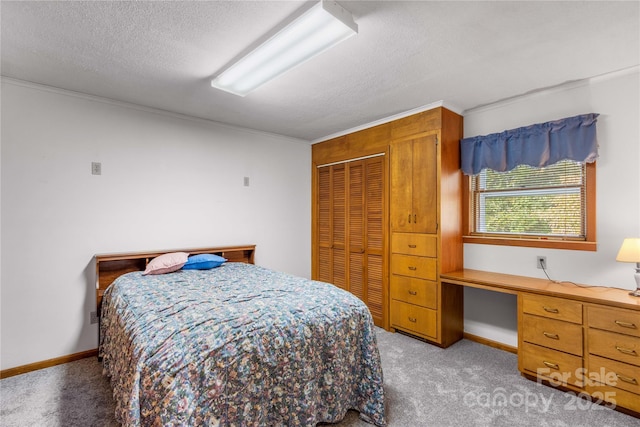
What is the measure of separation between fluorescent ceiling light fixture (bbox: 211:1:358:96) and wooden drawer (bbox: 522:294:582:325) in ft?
7.96

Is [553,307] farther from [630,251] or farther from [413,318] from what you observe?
[413,318]

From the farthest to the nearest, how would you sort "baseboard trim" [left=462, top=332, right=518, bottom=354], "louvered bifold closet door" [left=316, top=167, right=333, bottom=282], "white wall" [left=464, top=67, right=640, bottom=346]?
"louvered bifold closet door" [left=316, top=167, right=333, bottom=282]
"baseboard trim" [left=462, top=332, right=518, bottom=354]
"white wall" [left=464, top=67, right=640, bottom=346]

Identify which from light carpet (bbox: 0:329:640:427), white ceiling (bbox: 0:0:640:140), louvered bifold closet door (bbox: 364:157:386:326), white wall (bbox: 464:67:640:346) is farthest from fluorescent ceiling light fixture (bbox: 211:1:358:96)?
light carpet (bbox: 0:329:640:427)

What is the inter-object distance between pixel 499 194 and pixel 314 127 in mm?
2305

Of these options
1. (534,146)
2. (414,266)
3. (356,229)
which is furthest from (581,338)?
(356,229)

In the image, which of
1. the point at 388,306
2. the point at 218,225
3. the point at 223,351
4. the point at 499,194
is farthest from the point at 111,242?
the point at 499,194

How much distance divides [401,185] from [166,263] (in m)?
2.57

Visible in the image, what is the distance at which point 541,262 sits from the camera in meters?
2.82

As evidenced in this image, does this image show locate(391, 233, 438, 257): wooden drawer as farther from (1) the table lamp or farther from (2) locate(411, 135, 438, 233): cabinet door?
(1) the table lamp

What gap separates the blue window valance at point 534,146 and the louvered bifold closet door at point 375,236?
96cm

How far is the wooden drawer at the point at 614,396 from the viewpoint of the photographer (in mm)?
2008

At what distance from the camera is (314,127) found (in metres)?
3.99

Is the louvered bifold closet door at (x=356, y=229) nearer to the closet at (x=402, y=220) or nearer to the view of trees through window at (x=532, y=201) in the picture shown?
the closet at (x=402, y=220)

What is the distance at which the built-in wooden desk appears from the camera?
80.4 inches
